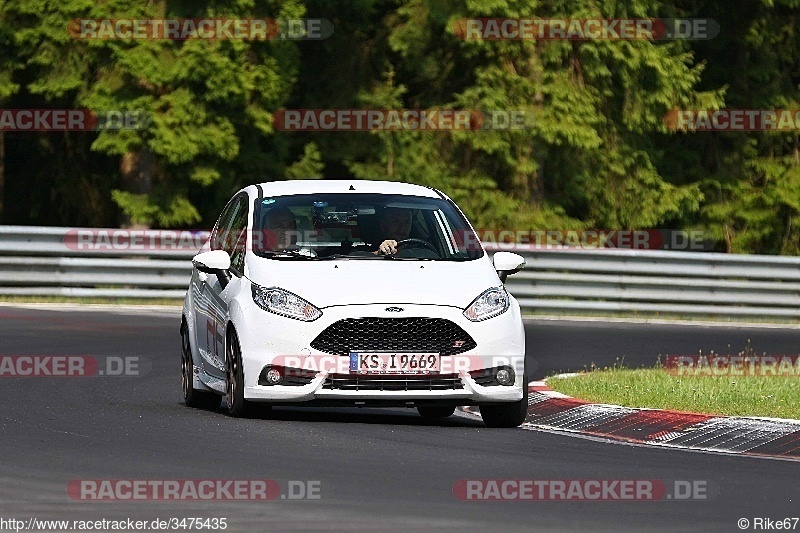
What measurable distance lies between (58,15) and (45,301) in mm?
8003

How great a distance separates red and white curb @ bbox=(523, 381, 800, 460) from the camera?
42.0 ft

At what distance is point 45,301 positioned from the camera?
2653cm

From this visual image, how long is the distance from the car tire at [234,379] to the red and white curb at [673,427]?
2006 millimetres

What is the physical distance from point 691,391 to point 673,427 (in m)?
2.48

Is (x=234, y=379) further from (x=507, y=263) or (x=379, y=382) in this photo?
(x=507, y=263)

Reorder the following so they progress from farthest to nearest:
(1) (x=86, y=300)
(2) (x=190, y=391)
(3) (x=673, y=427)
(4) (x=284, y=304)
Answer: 1. (1) (x=86, y=300)
2. (2) (x=190, y=391)
3. (3) (x=673, y=427)
4. (4) (x=284, y=304)

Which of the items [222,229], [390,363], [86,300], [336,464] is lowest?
[86,300]

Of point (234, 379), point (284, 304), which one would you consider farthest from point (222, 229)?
point (284, 304)

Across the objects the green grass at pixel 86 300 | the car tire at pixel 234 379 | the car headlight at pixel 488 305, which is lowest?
the green grass at pixel 86 300

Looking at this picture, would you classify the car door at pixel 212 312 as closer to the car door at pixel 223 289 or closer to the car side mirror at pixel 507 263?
the car door at pixel 223 289

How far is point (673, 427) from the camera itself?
13688 millimetres

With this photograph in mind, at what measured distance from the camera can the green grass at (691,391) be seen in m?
14.9

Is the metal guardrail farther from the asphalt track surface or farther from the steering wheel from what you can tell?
the steering wheel

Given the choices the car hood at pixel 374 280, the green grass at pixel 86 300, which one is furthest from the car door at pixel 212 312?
the green grass at pixel 86 300
